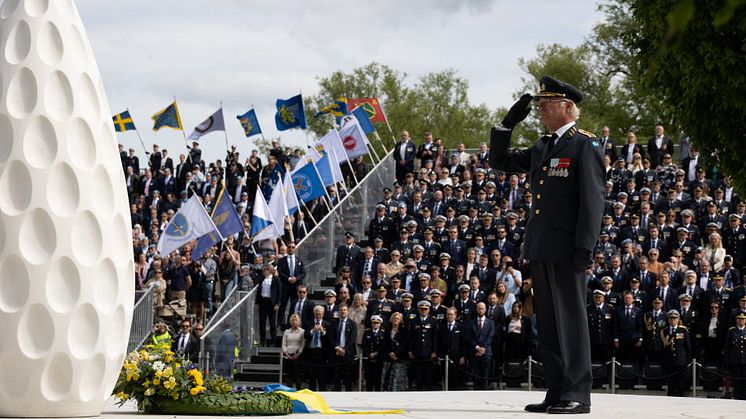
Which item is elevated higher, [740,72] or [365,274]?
[740,72]

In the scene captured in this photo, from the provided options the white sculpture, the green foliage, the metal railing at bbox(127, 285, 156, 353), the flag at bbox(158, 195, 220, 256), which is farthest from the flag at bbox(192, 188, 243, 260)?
the green foliage

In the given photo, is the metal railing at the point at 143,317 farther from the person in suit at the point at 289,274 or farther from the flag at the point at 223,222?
the person in suit at the point at 289,274

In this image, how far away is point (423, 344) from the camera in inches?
804

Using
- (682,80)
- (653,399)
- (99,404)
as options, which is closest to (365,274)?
(682,80)

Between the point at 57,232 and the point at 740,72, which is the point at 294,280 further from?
the point at 57,232

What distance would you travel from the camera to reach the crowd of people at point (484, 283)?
19375 millimetres

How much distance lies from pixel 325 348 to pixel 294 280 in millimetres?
2705

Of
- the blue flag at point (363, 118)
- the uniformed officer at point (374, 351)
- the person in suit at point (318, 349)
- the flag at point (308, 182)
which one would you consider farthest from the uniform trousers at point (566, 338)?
the blue flag at point (363, 118)

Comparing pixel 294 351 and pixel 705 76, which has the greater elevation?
pixel 705 76

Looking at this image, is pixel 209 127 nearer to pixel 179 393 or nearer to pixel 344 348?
pixel 344 348

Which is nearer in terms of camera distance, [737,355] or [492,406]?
[492,406]

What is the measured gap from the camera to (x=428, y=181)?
26.6m

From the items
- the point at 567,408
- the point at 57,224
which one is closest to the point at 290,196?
the point at 567,408

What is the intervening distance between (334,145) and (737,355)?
12.4 metres
